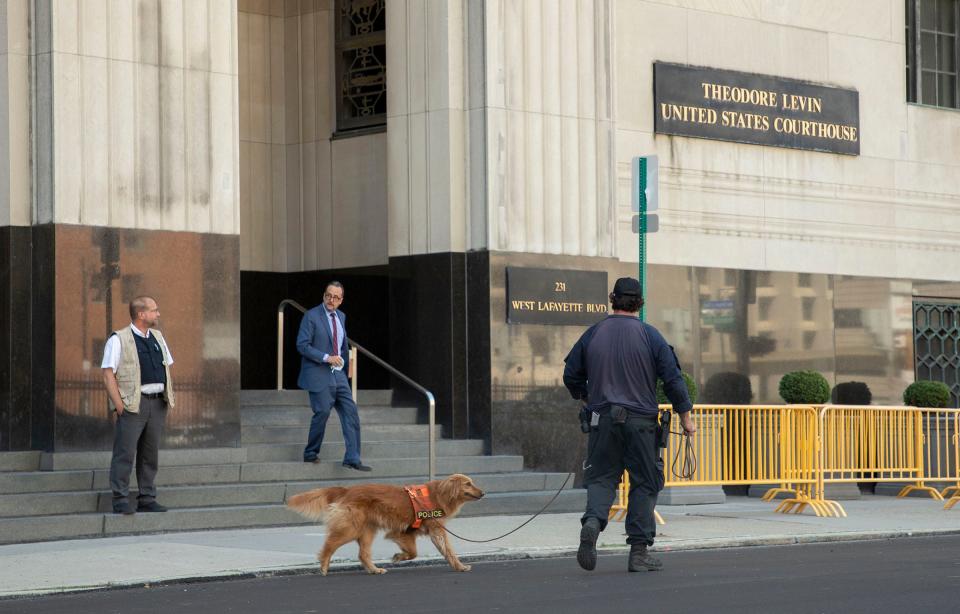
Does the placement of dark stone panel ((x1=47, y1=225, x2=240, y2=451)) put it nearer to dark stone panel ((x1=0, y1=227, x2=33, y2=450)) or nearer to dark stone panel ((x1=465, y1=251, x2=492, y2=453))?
dark stone panel ((x1=0, y1=227, x2=33, y2=450))

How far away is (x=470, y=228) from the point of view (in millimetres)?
17781

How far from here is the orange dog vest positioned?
11508mm

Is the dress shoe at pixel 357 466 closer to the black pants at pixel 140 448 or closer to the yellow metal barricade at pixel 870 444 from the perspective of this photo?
the black pants at pixel 140 448

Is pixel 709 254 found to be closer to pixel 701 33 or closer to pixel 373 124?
pixel 701 33

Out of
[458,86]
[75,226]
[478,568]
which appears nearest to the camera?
[478,568]

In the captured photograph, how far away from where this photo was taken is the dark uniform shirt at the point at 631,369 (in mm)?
11633

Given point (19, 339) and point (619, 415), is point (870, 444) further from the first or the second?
point (19, 339)

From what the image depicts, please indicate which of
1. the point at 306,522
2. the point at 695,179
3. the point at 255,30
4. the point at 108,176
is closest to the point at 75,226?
the point at 108,176

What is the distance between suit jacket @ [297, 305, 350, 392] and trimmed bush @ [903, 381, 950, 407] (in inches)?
326

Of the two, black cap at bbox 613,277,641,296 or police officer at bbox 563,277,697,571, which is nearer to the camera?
police officer at bbox 563,277,697,571

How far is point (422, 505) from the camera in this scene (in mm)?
11516

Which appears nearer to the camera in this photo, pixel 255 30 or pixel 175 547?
pixel 175 547

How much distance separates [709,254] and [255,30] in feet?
20.4

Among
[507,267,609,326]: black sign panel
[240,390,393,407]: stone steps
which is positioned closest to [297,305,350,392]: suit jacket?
[240,390,393,407]: stone steps
